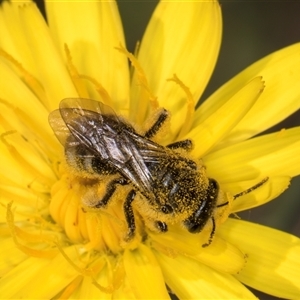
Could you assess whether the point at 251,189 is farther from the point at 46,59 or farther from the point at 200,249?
the point at 46,59

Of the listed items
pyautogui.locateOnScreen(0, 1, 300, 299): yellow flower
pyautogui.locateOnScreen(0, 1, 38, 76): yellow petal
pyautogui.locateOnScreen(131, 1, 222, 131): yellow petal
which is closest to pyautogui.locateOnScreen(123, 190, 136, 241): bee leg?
pyautogui.locateOnScreen(0, 1, 300, 299): yellow flower

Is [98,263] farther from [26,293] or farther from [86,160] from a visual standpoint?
[86,160]

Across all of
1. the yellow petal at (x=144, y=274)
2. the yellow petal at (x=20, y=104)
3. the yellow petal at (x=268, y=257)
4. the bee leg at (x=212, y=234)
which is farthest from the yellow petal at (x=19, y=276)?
the yellow petal at (x=268, y=257)

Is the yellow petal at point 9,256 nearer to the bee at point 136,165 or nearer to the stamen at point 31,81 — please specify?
the bee at point 136,165

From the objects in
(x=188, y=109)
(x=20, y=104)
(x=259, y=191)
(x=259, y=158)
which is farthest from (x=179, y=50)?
(x=259, y=191)

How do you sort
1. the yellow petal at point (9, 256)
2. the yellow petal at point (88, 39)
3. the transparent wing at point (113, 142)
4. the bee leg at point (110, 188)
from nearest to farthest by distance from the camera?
1. the transparent wing at point (113, 142)
2. the bee leg at point (110, 188)
3. the yellow petal at point (9, 256)
4. the yellow petal at point (88, 39)

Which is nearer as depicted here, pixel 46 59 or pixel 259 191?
pixel 259 191

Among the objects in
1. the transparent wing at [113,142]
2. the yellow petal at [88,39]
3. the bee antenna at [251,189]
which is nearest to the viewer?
the transparent wing at [113,142]
